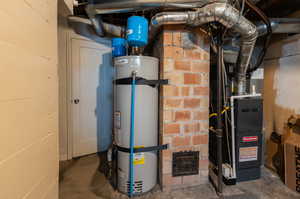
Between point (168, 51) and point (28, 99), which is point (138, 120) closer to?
point (168, 51)

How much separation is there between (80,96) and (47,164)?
159 centimetres

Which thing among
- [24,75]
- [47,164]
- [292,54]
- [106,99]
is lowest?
[47,164]

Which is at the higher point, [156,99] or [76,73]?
[76,73]

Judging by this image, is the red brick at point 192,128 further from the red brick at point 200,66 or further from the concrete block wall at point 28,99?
the concrete block wall at point 28,99

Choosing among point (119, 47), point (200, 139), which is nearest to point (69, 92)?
point (119, 47)

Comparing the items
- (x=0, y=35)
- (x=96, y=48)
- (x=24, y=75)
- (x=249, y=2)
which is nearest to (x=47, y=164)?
(x=24, y=75)

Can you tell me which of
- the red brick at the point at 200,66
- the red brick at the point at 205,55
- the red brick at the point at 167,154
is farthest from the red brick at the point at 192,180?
the red brick at the point at 205,55

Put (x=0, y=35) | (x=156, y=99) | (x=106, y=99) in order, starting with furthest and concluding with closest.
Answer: (x=106, y=99), (x=156, y=99), (x=0, y=35)

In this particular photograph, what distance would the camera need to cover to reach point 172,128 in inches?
61.9

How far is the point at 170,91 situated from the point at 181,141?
0.58 metres

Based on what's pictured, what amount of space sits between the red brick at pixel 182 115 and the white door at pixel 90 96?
148 cm

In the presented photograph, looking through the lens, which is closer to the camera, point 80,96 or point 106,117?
point 80,96

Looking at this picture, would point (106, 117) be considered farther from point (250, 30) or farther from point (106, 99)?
point (250, 30)

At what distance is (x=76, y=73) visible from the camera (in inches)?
93.3
